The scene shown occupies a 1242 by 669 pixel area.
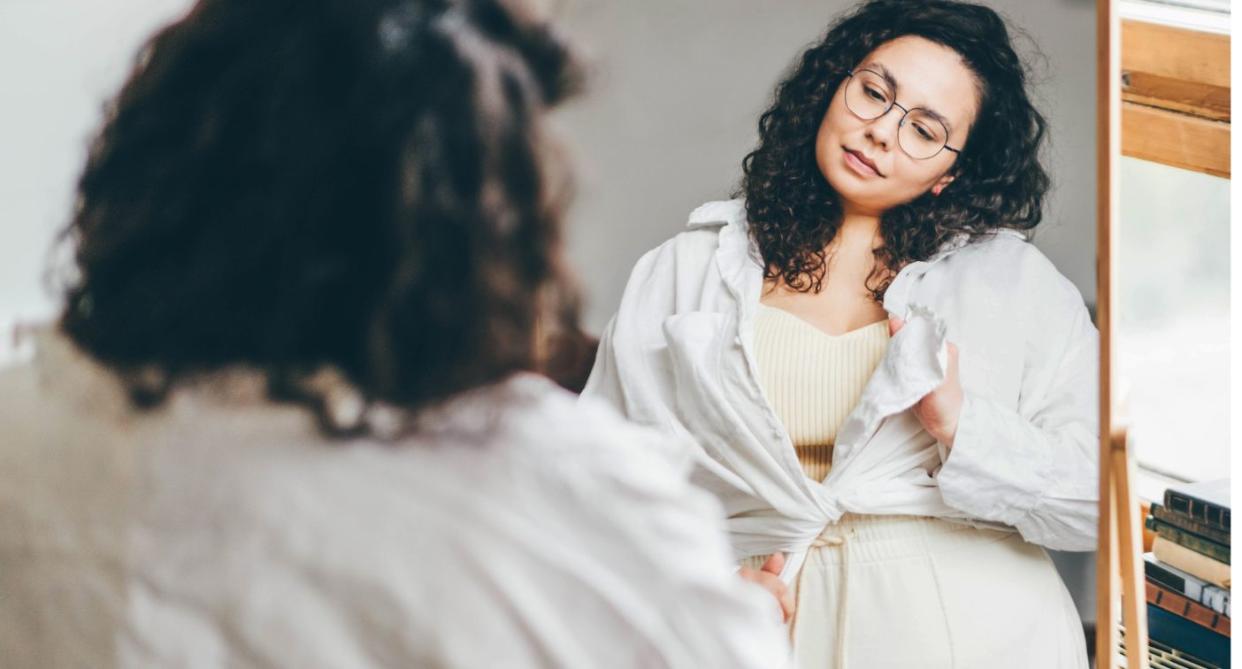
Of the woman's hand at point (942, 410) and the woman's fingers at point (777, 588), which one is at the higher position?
the woman's hand at point (942, 410)

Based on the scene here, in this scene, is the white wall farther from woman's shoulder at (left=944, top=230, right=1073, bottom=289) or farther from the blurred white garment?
woman's shoulder at (left=944, top=230, right=1073, bottom=289)

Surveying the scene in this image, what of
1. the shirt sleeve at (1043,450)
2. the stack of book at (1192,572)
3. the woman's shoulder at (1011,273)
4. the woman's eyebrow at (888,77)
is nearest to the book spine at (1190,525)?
the stack of book at (1192,572)

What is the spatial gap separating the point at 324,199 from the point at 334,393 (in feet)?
0.45

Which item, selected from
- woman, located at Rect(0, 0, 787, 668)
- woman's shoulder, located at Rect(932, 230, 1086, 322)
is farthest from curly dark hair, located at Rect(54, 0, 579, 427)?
woman's shoulder, located at Rect(932, 230, 1086, 322)

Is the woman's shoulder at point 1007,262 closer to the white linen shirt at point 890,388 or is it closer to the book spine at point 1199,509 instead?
the white linen shirt at point 890,388

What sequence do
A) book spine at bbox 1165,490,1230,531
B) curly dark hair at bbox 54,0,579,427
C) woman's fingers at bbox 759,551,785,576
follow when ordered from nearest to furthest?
curly dark hair at bbox 54,0,579,427, woman's fingers at bbox 759,551,785,576, book spine at bbox 1165,490,1230,531

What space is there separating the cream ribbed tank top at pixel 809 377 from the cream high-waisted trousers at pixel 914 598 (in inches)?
2.8

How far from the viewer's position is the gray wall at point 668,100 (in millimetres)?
781

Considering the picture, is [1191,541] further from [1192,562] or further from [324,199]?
[324,199]

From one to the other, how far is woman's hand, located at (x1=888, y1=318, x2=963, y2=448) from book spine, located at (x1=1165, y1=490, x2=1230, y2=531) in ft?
1.32

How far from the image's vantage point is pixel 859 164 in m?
0.84

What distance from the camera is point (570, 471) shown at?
0.72 m

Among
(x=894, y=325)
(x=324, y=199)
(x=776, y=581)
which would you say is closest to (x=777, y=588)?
(x=776, y=581)

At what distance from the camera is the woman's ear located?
0.85 metres
